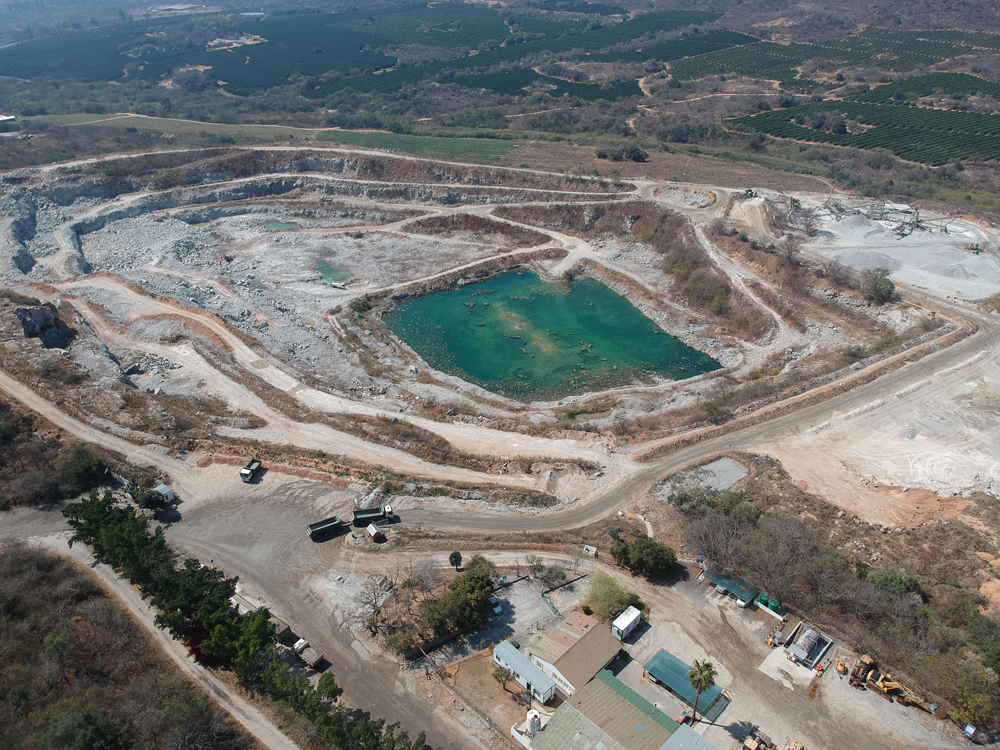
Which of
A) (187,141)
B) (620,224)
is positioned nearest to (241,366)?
(620,224)

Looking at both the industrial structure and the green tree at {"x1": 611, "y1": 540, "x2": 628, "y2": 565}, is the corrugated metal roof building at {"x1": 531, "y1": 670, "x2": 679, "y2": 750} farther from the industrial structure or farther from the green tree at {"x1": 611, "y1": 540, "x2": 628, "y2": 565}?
the green tree at {"x1": 611, "y1": 540, "x2": 628, "y2": 565}

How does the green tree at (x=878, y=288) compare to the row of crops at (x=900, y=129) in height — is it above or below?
below

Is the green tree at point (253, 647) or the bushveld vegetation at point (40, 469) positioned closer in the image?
the green tree at point (253, 647)

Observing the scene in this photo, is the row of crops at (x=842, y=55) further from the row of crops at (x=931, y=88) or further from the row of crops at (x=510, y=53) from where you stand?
the row of crops at (x=510, y=53)

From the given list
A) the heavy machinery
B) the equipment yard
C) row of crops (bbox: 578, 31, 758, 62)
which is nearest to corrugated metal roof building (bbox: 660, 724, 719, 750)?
the equipment yard

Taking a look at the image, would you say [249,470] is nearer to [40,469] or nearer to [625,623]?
[40,469]

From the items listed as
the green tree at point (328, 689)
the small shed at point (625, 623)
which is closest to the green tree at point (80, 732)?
the green tree at point (328, 689)
